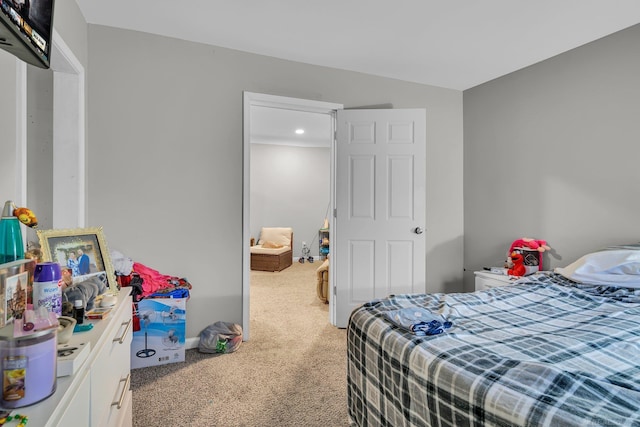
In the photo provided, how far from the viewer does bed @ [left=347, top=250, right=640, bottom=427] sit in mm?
869

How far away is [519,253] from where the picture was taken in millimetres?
3045

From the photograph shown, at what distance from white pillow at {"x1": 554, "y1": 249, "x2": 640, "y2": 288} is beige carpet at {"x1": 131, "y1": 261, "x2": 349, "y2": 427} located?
1.71m

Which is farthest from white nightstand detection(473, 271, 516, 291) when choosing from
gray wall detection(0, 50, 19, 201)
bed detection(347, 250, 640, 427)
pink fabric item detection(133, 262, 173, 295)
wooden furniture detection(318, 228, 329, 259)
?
wooden furniture detection(318, 228, 329, 259)

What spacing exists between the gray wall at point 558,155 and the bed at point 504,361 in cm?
90

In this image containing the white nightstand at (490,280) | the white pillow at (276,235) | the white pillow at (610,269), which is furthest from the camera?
the white pillow at (276,235)

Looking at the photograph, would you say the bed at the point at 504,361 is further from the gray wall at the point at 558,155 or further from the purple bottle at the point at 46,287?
the purple bottle at the point at 46,287

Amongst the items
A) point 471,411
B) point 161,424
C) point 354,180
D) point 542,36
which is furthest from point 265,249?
point 471,411

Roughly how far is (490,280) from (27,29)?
345 cm

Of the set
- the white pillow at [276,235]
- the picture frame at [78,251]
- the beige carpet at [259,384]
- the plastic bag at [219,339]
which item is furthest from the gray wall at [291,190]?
the picture frame at [78,251]

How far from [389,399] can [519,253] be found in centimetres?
234

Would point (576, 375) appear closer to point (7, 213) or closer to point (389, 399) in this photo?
point (389, 399)

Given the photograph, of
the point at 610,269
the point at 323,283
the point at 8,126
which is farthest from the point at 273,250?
the point at 8,126

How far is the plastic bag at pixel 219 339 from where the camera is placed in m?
2.64

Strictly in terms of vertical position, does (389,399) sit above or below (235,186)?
below
